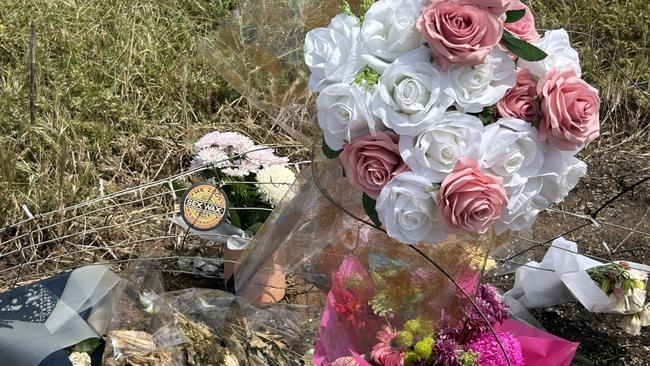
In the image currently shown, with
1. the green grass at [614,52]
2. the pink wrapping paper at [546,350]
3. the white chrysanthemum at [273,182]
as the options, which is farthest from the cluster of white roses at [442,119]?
the green grass at [614,52]

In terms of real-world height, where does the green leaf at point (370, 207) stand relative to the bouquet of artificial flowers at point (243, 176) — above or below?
above

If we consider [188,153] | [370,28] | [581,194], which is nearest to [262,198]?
[188,153]

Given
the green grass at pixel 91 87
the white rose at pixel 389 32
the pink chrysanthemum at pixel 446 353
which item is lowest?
the green grass at pixel 91 87

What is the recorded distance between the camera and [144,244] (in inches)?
95.7

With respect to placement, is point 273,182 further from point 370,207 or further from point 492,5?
point 492,5

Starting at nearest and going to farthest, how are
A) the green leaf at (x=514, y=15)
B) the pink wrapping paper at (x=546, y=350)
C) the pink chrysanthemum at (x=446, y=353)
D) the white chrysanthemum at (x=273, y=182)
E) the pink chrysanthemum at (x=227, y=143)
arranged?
the green leaf at (x=514, y=15), the pink chrysanthemum at (x=446, y=353), the pink wrapping paper at (x=546, y=350), the white chrysanthemum at (x=273, y=182), the pink chrysanthemum at (x=227, y=143)

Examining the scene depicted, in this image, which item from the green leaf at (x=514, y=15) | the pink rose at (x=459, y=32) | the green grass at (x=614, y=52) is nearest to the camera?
the pink rose at (x=459, y=32)

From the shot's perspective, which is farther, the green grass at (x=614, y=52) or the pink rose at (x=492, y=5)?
the green grass at (x=614, y=52)

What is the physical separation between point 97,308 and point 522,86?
96 centimetres

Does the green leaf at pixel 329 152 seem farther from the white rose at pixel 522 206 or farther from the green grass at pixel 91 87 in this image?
the green grass at pixel 91 87

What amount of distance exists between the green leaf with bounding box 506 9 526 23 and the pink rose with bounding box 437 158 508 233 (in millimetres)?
248

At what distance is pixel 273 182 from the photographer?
2090mm

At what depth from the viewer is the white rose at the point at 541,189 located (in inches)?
49.8

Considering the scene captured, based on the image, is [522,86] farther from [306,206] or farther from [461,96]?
[306,206]
